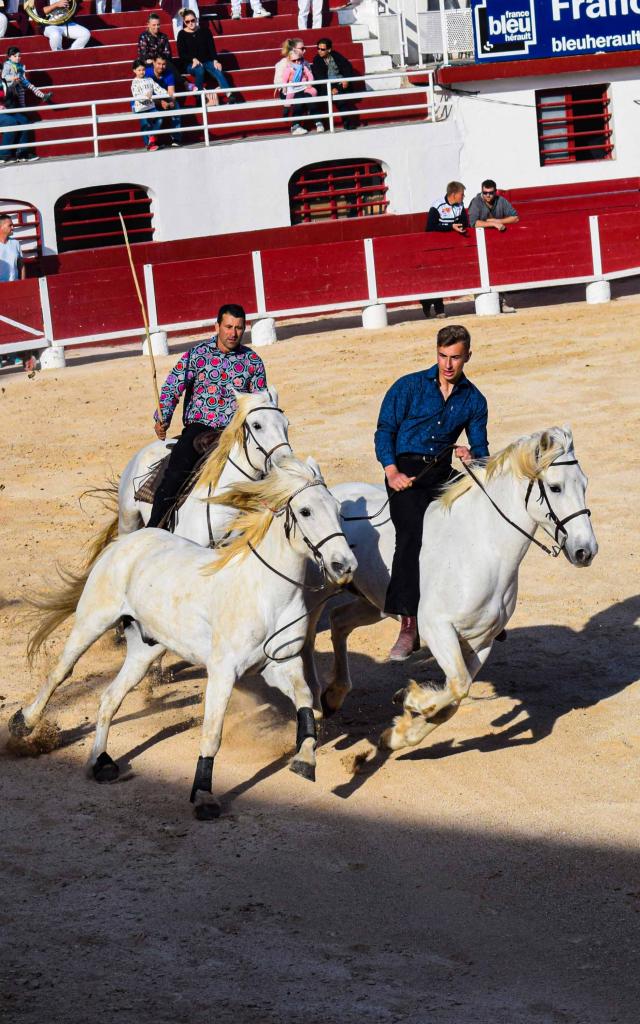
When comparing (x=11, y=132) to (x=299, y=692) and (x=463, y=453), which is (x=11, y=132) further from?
(x=299, y=692)

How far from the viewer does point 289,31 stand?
952 inches

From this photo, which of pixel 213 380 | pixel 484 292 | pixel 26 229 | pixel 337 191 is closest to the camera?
pixel 213 380

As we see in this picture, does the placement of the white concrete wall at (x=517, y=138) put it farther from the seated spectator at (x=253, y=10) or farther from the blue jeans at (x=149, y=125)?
the blue jeans at (x=149, y=125)

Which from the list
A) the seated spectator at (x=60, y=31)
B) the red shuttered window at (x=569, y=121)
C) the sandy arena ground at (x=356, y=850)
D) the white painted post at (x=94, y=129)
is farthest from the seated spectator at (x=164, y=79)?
the sandy arena ground at (x=356, y=850)

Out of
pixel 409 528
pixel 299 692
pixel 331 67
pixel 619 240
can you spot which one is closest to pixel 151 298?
pixel 331 67

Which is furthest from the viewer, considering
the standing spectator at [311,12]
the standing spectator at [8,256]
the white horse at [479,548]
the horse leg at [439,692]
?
the standing spectator at [311,12]

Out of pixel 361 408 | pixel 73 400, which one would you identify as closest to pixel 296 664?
pixel 361 408

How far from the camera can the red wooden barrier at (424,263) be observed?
757 inches

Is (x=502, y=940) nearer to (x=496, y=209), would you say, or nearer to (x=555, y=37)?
(x=496, y=209)

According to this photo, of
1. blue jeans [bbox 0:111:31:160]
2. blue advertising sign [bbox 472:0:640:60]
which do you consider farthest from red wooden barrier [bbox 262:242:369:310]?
blue advertising sign [bbox 472:0:640:60]

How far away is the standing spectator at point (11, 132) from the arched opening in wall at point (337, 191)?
411 cm

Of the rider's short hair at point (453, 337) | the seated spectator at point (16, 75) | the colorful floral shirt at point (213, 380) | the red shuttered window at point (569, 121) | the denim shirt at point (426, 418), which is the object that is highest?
the seated spectator at point (16, 75)

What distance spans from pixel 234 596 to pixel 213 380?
1.87m

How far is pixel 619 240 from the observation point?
19812mm
